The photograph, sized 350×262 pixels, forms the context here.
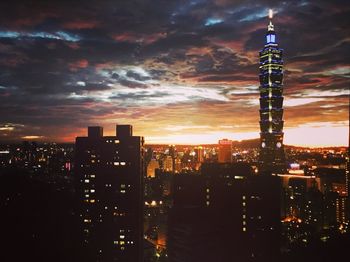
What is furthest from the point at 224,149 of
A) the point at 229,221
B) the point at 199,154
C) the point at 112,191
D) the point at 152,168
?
the point at 112,191

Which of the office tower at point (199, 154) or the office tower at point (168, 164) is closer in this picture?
the office tower at point (168, 164)

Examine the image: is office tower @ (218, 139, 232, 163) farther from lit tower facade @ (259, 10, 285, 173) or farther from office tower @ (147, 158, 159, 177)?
office tower @ (147, 158, 159, 177)

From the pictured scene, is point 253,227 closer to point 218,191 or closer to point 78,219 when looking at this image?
point 218,191

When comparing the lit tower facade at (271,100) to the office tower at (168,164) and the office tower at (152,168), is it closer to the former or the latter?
the office tower at (168,164)

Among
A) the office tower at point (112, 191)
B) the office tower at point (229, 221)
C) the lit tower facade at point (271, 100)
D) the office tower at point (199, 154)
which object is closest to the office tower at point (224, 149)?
the lit tower facade at point (271, 100)

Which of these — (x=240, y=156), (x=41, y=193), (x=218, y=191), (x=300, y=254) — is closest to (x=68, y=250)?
(x=41, y=193)
